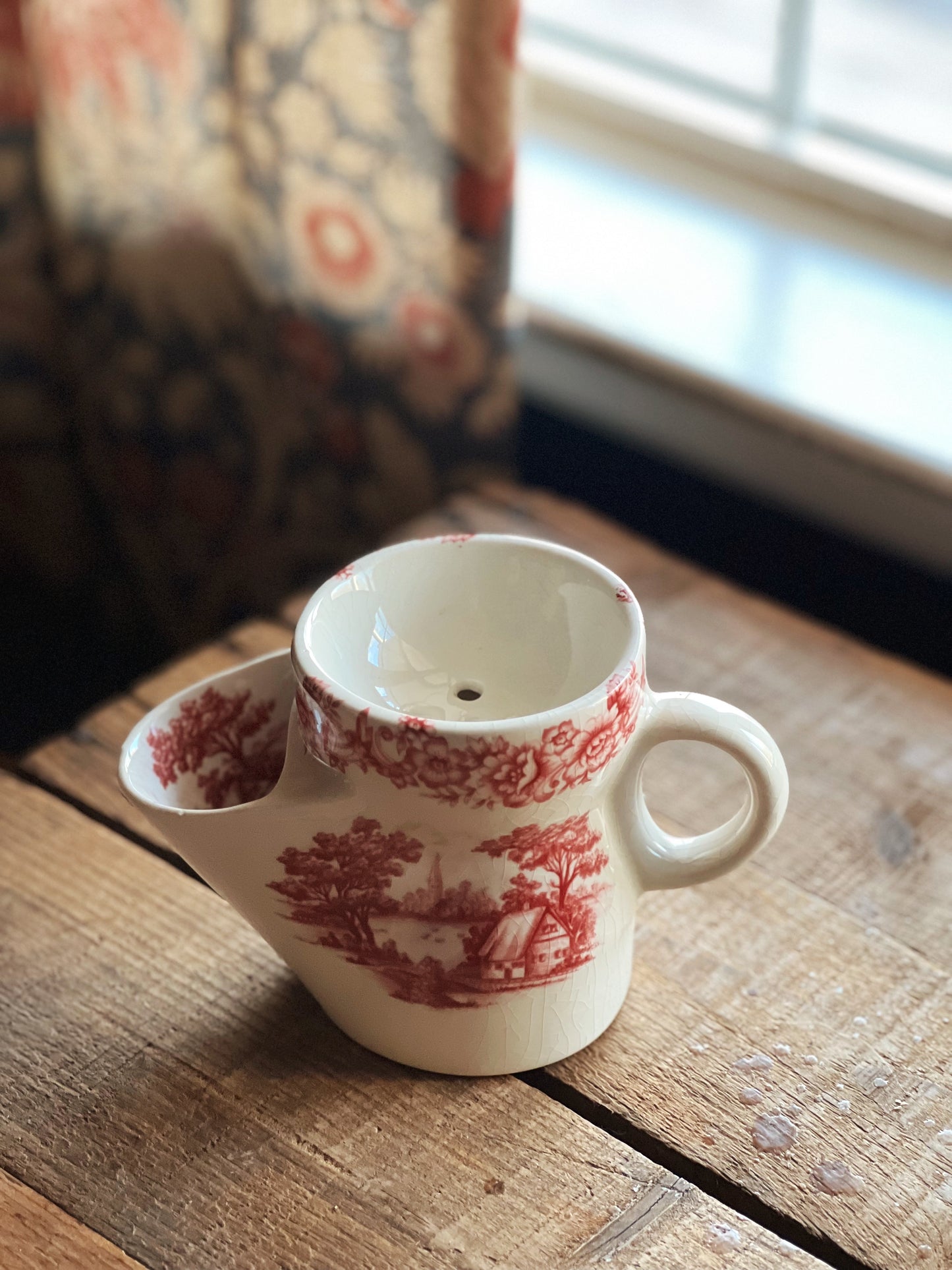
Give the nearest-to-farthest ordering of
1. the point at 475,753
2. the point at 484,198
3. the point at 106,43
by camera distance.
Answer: the point at 475,753
the point at 484,198
the point at 106,43

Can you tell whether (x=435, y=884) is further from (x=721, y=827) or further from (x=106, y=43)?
(x=106, y=43)

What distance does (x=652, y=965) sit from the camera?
539 mm

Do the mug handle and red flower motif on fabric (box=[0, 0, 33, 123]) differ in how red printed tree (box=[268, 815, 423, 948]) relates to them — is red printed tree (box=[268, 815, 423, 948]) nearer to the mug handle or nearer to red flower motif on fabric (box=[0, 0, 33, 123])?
the mug handle

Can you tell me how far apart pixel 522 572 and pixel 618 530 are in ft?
1.03

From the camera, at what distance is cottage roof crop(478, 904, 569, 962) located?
0.45 meters

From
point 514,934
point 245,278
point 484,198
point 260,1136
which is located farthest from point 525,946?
point 245,278

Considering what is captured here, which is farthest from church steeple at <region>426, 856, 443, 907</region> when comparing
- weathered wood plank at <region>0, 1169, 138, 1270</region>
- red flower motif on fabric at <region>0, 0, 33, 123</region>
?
red flower motif on fabric at <region>0, 0, 33, 123</region>

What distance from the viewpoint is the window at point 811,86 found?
3.37ft

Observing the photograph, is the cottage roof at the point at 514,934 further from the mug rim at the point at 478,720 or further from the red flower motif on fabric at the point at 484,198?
the red flower motif on fabric at the point at 484,198

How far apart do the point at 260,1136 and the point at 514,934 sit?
4.5 inches

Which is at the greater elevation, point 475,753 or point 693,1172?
point 475,753

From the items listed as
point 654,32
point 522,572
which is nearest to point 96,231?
point 654,32

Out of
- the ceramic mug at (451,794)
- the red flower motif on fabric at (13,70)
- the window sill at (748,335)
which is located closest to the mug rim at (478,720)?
the ceramic mug at (451,794)

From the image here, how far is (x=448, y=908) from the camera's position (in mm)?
445
